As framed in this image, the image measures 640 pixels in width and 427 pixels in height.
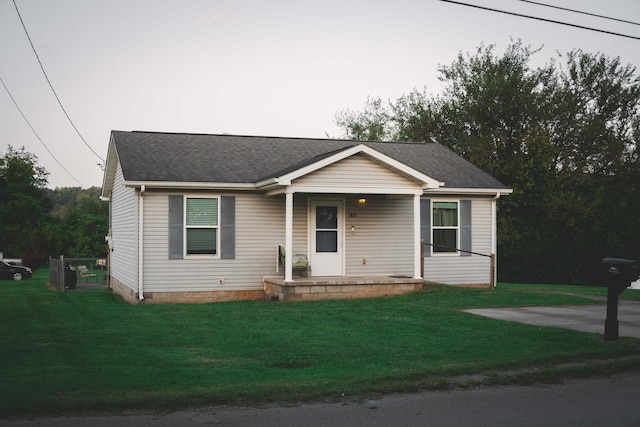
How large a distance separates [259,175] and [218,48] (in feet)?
23.4

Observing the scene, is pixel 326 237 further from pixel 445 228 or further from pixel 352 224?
pixel 445 228

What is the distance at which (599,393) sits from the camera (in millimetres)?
6883

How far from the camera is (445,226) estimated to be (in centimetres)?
1909

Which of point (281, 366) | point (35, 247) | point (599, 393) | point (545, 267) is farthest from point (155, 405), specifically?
point (35, 247)

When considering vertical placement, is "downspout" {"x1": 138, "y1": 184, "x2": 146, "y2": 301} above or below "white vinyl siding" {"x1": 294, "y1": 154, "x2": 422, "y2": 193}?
below

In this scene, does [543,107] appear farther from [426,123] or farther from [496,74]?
[426,123]

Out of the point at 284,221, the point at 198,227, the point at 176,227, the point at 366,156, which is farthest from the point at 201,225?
the point at 366,156

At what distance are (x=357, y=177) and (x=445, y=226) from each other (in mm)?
4060

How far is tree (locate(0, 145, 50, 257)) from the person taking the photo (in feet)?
150

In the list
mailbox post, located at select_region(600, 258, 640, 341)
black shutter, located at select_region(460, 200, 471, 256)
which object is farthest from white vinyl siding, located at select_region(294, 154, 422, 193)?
mailbox post, located at select_region(600, 258, 640, 341)

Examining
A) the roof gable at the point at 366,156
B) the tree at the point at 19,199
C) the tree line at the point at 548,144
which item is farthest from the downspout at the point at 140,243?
the tree at the point at 19,199

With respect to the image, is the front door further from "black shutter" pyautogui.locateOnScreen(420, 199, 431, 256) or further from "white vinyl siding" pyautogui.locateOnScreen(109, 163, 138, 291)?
"white vinyl siding" pyautogui.locateOnScreen(109, 163, 138, 291)

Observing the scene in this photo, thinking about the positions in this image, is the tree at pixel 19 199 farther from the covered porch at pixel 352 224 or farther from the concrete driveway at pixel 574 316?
the concrete driveway at pixel 574 316

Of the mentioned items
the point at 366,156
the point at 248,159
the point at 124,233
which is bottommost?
the point at 124,233
